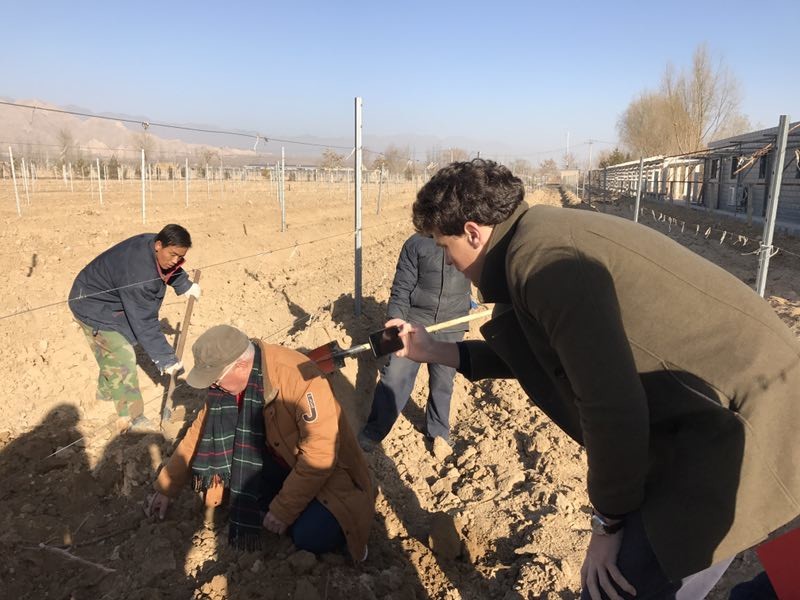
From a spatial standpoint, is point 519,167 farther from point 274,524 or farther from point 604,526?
point 604,526

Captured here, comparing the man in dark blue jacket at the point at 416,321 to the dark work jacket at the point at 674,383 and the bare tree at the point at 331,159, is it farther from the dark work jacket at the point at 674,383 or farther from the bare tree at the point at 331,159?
the bare tree at the point at 331,159

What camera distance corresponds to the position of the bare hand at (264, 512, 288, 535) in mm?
2846

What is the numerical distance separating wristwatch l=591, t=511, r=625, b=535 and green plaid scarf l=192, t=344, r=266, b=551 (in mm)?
1732

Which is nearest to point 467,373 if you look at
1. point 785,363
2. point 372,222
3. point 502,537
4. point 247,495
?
point 785,363

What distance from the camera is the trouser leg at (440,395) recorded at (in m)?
4.37

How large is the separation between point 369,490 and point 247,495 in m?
0.60

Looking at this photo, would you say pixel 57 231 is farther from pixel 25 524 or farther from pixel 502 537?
pixel 502 537

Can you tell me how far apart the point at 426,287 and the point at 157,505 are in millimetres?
2241

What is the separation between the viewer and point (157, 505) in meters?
3.20

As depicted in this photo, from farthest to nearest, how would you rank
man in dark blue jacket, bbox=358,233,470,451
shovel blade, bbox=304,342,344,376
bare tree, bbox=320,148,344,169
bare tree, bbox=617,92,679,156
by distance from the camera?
bare tree, bbox=617,92,679,156, bare tree, bbox=320,148,344,169, man in dark blue jacket, bbox=358,233,470,451, shovel blade, bbox=304,342,344,376

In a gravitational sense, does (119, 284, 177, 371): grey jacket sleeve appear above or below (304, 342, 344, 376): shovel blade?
below

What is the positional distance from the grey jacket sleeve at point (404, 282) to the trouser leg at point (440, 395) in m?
0.35

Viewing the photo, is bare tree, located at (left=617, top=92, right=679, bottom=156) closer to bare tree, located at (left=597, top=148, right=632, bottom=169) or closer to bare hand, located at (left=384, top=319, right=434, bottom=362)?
bare tree, located at (left=597, top=148, right=632, bottom=169)

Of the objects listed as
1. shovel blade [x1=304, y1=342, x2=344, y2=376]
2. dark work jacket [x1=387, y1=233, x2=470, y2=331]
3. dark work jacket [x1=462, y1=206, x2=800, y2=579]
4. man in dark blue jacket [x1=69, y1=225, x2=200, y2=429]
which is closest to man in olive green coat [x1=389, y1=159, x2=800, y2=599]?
dark work jacket [x1=462, y1=206, x2=800, y2=579]
